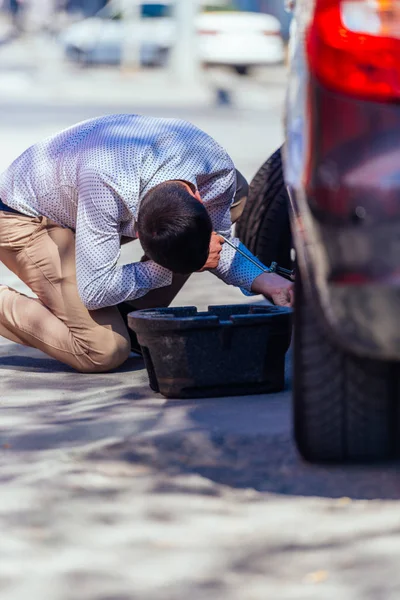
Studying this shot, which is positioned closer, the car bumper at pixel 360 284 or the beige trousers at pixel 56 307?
the car bumper at pixel 360 284

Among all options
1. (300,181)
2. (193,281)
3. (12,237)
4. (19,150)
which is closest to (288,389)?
(12,237)

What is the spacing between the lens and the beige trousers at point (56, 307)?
4.50 metres

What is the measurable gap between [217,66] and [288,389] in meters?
24.9

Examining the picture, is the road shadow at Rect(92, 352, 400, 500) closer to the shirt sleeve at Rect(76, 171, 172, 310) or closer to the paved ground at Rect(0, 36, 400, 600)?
the paved ground at Rect(0, 36, 400, 600)

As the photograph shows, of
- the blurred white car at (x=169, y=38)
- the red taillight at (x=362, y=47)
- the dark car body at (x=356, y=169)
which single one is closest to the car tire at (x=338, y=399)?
the dark car body at (x=356, y=169)

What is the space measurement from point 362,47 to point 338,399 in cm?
87

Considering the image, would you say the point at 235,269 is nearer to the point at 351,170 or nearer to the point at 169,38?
the point at 351,170

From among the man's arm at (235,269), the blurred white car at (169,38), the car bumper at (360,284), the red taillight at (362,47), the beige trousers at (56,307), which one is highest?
the red taillight at (362,47)

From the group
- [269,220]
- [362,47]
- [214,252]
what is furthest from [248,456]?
[269,220]

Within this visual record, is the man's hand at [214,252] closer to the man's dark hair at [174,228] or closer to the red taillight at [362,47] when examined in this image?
the man's dark hair at [174,228]

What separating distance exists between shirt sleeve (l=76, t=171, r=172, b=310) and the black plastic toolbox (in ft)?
0.52

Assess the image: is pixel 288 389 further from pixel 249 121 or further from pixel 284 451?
pixel 249 121

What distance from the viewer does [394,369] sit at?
9.50ft

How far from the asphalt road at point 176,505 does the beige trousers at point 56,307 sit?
0.65 ft
